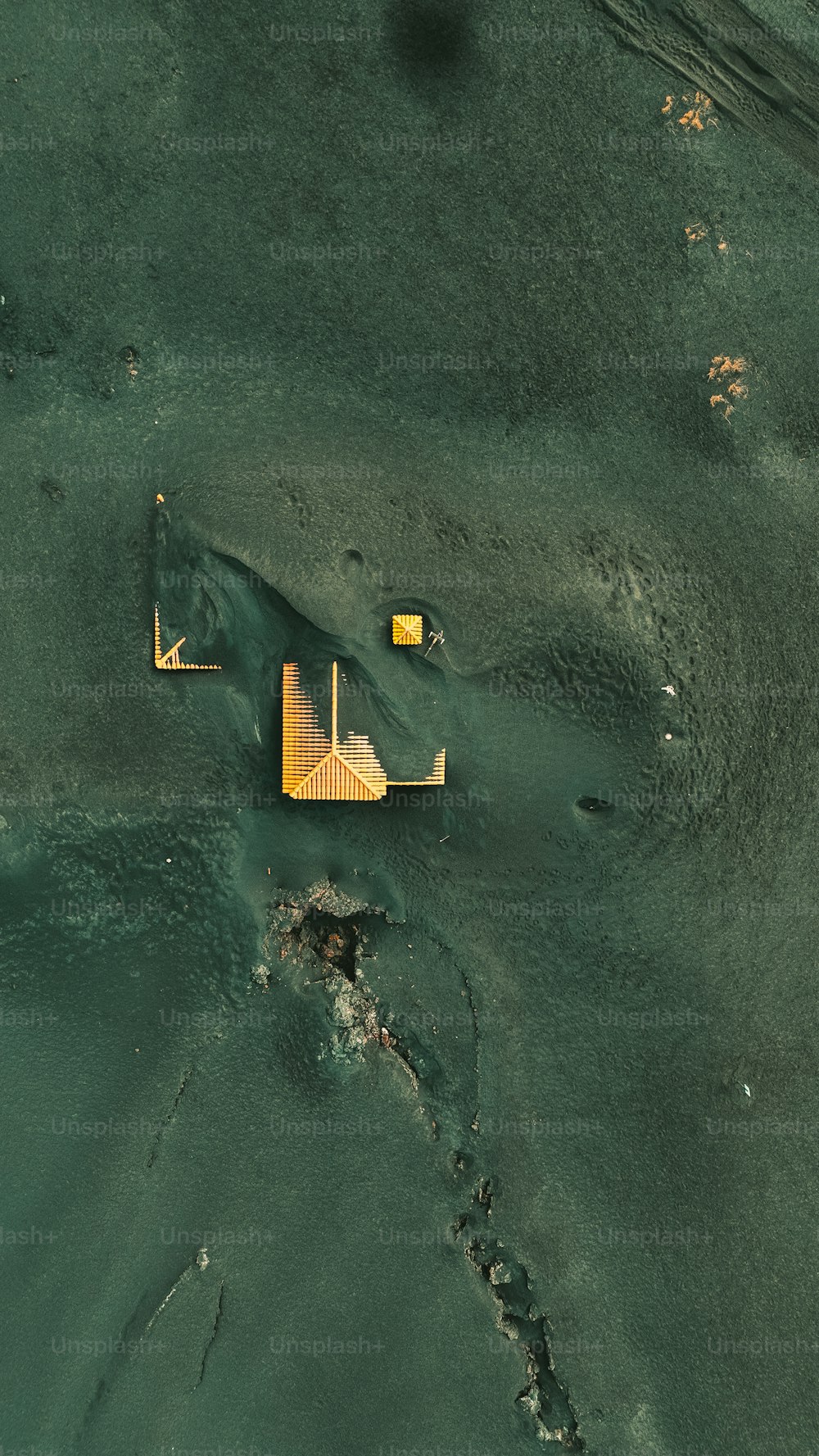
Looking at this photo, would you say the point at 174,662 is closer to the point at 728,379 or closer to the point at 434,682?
the point at 434,682

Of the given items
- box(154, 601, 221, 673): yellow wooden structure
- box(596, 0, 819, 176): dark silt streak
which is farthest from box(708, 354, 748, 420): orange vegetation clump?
box(154, 601, 221, 673): yellow wooden structure

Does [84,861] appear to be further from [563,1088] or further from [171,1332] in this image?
[563,1088]

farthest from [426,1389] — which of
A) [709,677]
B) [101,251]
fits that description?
[101,251]

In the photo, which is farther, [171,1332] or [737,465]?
[737,465]

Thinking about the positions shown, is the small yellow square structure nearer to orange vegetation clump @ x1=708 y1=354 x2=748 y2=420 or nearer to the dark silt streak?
orange vegetation clump @ x1=708 y1=354 x2=748 y2=420

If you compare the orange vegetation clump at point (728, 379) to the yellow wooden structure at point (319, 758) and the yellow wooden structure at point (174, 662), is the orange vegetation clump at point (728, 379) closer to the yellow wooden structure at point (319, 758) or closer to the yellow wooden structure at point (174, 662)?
the yellow wooden structure at point (319, 758)
